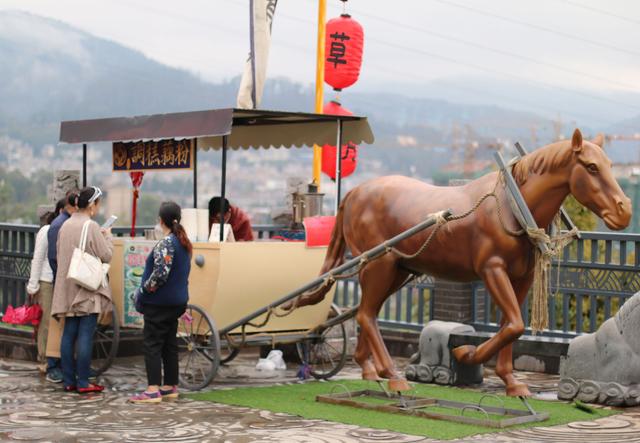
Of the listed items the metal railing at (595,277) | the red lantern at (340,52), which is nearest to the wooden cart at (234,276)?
the metal railing at (595,277)

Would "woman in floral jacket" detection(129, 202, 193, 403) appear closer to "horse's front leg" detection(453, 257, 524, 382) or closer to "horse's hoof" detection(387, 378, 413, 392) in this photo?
"horse's hoof" detection(387, 378, 413, 392)

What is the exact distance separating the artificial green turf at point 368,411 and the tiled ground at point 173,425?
6.9 inches

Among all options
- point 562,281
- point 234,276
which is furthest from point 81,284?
point 562,281

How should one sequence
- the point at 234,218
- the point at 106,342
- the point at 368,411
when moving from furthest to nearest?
the point at 106,342, the point at 234,218, the point at 368,411

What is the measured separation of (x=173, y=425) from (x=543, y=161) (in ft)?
11.7

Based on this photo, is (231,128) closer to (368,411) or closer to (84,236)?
(84,236)

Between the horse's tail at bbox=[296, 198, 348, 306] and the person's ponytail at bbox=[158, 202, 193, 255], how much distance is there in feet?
4.19

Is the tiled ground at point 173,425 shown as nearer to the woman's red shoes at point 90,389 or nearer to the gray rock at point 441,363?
the woman's red shoes at point 90,389

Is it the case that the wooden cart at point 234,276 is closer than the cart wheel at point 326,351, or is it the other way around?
the wooden cart at point 234,276

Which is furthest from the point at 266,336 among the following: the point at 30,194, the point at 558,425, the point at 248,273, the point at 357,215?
the point at 30,194

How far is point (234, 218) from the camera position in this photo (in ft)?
36.4

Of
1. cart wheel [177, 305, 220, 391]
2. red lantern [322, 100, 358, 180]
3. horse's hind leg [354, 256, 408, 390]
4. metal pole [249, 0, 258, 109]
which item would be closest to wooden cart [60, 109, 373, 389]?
cart wheel [177, 305, 220, 391]

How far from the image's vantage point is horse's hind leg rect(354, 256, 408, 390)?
9195 millimetres

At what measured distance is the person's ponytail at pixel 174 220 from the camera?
362 inches
